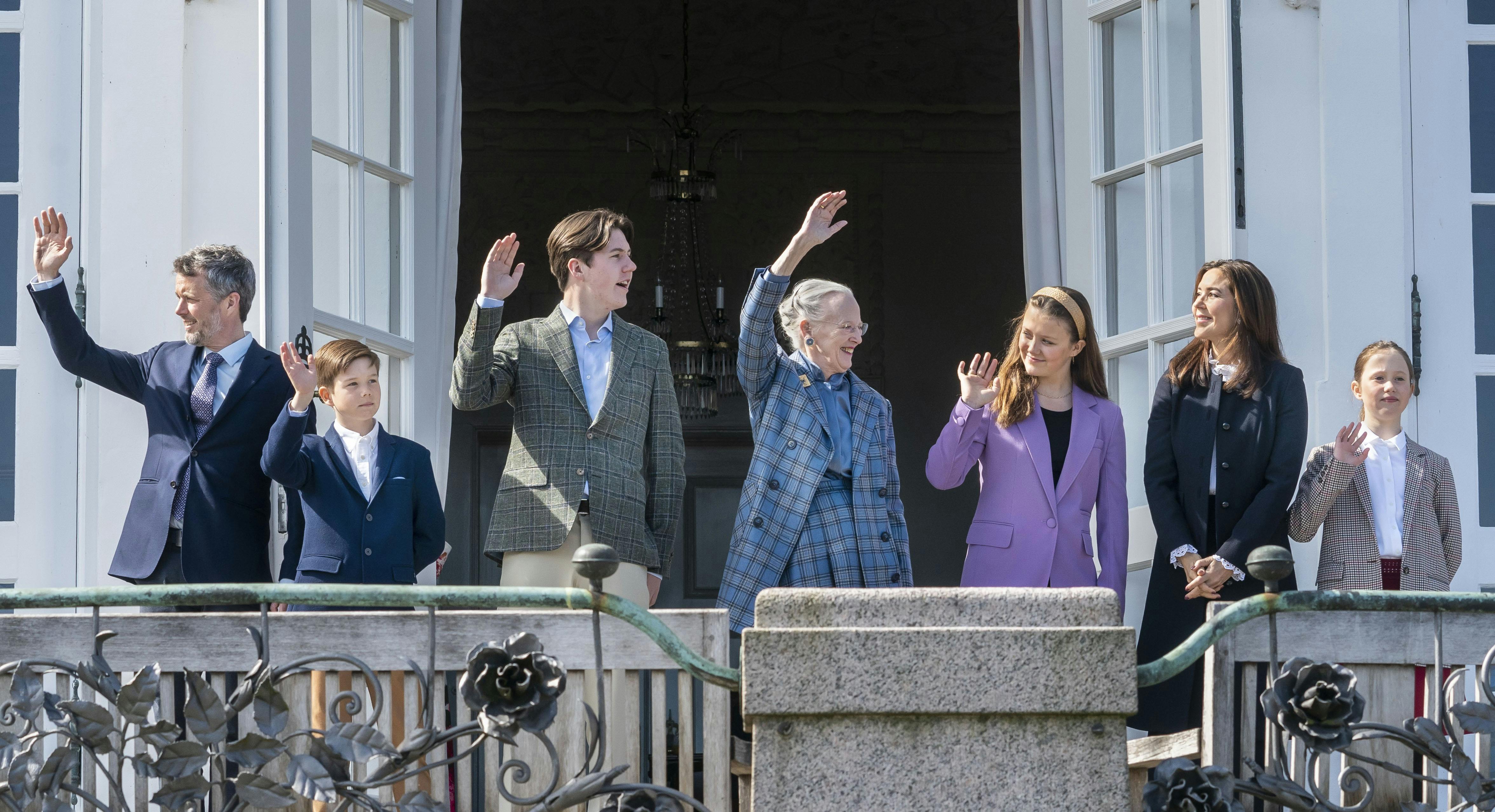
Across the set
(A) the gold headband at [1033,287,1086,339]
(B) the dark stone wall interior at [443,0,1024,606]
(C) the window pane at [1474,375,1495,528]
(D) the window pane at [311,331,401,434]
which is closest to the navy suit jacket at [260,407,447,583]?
(D) the window pane at [311,331,401,434]

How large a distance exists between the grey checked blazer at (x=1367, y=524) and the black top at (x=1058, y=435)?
1.80ft

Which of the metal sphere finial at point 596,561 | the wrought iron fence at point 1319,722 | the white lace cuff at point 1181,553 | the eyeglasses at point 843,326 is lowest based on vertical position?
the wrought iron fence at point 1319,722

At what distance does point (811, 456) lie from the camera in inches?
163

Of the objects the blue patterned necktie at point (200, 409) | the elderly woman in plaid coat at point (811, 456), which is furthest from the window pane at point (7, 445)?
the elderly woman in plaid coat at point (811, 456)

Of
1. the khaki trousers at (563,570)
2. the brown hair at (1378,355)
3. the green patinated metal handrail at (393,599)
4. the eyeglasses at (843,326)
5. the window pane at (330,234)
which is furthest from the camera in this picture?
the window pane at (330,234)

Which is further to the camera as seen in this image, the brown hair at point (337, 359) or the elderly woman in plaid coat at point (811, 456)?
the brown hair at point (337, 359)

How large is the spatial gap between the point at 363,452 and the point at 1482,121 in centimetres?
311

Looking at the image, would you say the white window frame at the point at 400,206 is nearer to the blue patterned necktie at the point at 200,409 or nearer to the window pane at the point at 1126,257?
the blue patterned necktie at the point at 200,409

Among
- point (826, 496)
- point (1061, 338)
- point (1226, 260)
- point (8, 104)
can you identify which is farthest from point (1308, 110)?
point (8, 104)

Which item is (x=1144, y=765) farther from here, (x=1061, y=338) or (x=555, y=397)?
(x=555, y=397)

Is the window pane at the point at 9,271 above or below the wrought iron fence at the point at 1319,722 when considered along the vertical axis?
above

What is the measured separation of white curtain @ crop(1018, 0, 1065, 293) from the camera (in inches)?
205

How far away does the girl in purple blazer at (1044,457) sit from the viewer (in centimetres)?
413

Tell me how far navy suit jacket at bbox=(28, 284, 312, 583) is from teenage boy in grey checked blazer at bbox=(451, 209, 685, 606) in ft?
1.70
